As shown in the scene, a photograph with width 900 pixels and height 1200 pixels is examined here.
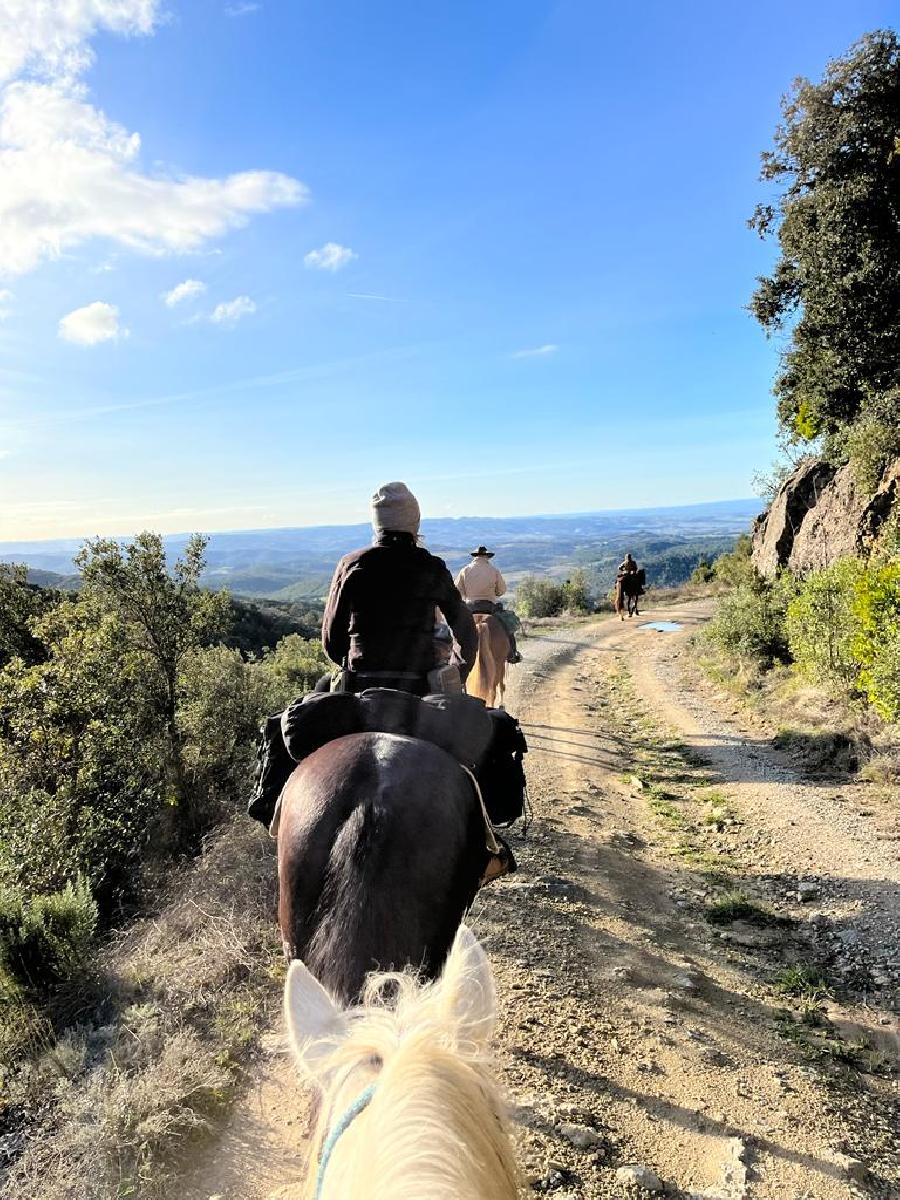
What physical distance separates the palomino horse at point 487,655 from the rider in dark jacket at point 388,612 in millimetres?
5139

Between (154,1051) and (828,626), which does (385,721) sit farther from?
(828,626)

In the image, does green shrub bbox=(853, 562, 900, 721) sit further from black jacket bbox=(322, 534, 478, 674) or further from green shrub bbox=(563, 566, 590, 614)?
green shrub bbox=(563, 566, 590, 614)

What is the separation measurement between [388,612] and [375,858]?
1.40 meters

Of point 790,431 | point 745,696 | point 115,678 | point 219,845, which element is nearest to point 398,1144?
point 219,845

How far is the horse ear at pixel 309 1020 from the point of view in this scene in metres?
1.38

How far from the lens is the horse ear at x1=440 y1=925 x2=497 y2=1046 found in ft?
4.24

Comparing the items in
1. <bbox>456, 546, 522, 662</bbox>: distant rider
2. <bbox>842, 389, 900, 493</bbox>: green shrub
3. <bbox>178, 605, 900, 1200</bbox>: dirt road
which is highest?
<bbox>842, 389, 900, 493</bbox>: green shrub

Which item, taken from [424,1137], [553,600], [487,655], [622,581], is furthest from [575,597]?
[424,1137]

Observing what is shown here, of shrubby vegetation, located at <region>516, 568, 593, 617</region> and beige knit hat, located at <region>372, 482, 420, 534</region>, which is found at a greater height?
beige knit hat, located at <region>372, 482, 420, 534</region>

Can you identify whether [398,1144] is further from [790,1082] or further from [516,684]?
[516,684]

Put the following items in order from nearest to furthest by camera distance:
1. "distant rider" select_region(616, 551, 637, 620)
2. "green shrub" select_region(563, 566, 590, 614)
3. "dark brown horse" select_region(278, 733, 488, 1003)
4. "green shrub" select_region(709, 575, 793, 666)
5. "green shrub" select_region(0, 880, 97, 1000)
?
1. "dark brown horse" select_region(278, 733, 488, 1003)
2. "green shrub" select_region(0, 880, 97, 1000)
3. "green shrub" select_region(709, 575, 793, 666)
4. "distant rider" select_region(616, 551, 637, 620)
5. "green shrub" select_region(563, 566, 590, 614)

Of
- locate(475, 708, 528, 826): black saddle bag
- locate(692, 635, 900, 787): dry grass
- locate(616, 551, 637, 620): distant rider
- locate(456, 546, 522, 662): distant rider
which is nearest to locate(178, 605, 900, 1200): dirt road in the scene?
locate(692, 635, 900, 787): dry grass

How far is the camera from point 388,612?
11.3 ft

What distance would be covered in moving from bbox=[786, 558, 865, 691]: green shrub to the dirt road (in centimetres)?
215
